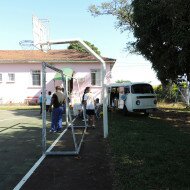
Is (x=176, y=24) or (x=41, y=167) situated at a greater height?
(x=176, y=24)

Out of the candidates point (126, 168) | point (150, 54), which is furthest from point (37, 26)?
point (150, 54)

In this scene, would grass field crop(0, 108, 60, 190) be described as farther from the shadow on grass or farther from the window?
the window

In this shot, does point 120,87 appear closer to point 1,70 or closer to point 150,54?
point 150,54

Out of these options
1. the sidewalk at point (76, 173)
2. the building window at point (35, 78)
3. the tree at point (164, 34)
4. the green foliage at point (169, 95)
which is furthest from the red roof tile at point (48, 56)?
the sidewalk at point (76, 173)

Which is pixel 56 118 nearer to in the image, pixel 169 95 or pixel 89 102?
pixel 89 102

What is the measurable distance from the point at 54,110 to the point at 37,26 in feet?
12.7

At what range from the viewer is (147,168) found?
294 inches

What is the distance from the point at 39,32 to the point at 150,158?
542 cm

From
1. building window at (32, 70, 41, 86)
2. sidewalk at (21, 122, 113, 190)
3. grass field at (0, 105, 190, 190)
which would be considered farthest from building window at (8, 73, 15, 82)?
sidewalk at (21, 122, 113, 190)

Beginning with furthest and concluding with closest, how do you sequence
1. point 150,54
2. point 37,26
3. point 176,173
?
point 150,54 → point 37,26 → point 176,173

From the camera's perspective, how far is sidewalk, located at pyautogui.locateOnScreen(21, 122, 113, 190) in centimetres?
641

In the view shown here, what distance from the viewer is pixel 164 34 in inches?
619

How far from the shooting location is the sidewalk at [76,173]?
6410 mm

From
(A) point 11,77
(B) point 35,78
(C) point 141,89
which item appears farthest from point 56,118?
(A) point 11,77
